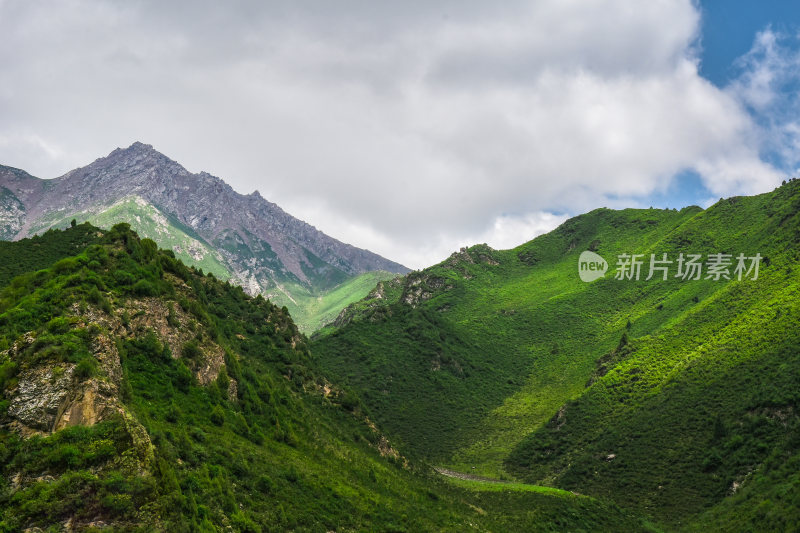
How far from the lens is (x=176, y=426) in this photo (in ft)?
92.4

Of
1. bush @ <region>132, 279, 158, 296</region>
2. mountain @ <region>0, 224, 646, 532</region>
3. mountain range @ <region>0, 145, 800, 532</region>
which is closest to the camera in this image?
mountain @ <region>0, 224, 646, 532</region>

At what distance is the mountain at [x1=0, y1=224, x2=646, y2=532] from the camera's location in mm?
17922

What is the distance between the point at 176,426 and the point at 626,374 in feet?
273

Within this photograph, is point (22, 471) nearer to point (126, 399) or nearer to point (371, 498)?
point (126, 399)

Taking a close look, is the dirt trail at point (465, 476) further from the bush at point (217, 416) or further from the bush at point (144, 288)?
the bush at point (144, 288)

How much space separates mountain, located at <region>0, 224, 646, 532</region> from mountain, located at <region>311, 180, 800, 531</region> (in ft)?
44.0

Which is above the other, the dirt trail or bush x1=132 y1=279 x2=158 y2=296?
bush x1=132 y1=279 x2=158 y2=296

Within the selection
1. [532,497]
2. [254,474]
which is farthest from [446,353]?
[254,474]

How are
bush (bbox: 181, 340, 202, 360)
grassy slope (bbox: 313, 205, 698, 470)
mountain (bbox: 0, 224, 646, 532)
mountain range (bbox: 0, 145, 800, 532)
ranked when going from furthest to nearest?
grassy slope (bbox: 313, 205, 698, 470), bush (bbox: 181, 340, 202, 360), mountain range (bbox: 0, 145, 800, 532), mountain (bbox: 0, 224, 646, 532)

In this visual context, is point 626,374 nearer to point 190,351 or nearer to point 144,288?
point 190,351

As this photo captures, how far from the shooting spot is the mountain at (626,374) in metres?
57.8

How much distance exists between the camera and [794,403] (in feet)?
185

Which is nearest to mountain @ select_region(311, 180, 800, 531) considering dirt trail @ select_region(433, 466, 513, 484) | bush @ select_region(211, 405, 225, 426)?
dirt trail @ select_region(433, 466, 513, 484)

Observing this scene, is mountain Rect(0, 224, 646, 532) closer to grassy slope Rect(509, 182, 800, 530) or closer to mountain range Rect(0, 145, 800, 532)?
mountain range Rect(0, 145, 800, 532)
